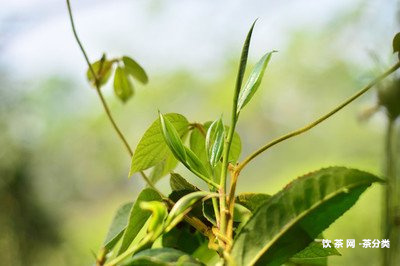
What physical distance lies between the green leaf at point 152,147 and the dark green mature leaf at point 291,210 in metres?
0.09

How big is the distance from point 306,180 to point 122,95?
0.27m

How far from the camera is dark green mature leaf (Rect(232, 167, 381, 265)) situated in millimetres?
219

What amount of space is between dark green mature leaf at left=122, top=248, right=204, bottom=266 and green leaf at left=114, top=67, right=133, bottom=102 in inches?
10.1

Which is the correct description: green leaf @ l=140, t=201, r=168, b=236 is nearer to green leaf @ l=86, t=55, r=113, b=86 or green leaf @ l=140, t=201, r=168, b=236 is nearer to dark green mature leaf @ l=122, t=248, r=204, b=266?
dark green mature leaf @ l=122, t=248, r=204, b=266

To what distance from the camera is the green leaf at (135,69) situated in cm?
42

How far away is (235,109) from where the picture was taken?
244 mm

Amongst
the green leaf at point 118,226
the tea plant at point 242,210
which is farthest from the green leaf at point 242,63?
the green leaf at point 118,226

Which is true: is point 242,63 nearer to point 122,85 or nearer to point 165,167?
point 165,167

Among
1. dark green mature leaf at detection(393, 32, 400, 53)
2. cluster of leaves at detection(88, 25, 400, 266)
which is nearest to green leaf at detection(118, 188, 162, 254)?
cluster of leaves at detection(88, 25, 400, 266)

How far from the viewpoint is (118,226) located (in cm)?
30

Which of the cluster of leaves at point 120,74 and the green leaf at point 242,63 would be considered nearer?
the green leaf at point 242,63

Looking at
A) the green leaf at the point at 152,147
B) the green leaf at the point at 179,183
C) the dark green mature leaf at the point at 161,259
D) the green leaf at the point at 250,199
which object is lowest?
the dark green mature leaf at the point at 161,259

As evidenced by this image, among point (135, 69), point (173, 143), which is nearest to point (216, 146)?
point (173, 143)

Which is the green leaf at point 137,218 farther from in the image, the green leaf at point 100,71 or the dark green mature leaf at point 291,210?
the green leaf at point 100,71
